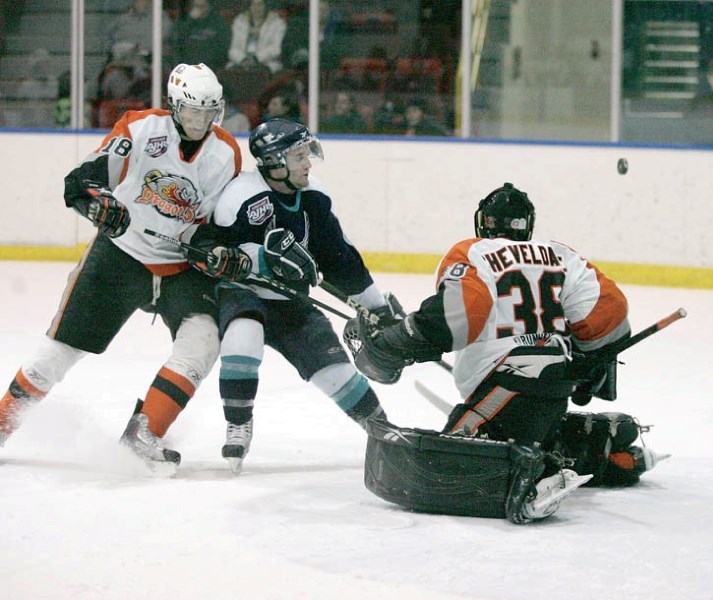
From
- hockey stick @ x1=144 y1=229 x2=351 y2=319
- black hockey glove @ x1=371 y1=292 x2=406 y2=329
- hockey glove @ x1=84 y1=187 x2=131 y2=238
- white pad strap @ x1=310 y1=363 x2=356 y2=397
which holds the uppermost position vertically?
hockey glove @ x1=84 y1=187 x2=131 y2=238

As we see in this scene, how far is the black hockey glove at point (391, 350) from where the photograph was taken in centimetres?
348

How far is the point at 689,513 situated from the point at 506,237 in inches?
30.7

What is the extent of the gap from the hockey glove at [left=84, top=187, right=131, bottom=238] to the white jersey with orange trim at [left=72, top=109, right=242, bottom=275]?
149 mm

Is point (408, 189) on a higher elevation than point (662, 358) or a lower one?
higher

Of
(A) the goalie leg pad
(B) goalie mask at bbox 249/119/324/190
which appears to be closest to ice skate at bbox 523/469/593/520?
(A) the goalie leg pad

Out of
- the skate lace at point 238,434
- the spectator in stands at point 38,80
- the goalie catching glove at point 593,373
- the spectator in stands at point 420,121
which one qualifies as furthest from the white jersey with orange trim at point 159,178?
the spectator in stands at point 38,80

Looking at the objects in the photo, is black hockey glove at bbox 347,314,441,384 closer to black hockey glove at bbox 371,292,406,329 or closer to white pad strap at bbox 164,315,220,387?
black hockey glove at bbox 371,292,406,329

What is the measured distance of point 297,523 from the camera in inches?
132

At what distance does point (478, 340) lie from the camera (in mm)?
3496

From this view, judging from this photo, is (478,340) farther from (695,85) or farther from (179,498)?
(695,85)

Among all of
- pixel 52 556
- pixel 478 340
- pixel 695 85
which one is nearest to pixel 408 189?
pixel 695 85

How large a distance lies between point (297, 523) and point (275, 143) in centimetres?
105

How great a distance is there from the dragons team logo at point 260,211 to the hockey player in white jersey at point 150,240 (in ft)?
0.59

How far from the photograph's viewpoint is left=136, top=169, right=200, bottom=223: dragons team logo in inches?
158
